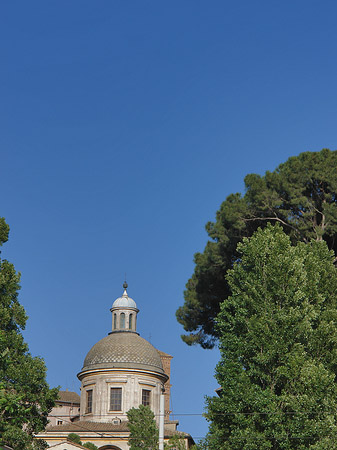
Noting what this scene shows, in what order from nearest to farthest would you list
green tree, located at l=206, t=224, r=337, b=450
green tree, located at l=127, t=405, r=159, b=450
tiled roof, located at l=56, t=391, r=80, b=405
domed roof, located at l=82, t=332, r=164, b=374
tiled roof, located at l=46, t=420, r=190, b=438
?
green tree, located at l=206, t=224, r=337, b=450, green tree, located at l=127, t=405, r=159, b=450, tiled roof, located at l=46, t=420, r=190, b=438, domed roof, located at l=82, t=332, r=164, b=374, tiled roof, located at l=56, t=391, r=80, b=405

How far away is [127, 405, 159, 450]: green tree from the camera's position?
4191cm

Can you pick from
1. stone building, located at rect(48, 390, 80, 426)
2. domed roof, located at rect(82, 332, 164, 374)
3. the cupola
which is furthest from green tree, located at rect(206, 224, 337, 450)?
stone building, located at rect(48, 390, 80, 426)

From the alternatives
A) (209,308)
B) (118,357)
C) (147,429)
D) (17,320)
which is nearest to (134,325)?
(118,357)

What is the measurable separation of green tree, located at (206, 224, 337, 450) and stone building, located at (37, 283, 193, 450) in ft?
95.2

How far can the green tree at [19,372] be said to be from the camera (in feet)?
89.6

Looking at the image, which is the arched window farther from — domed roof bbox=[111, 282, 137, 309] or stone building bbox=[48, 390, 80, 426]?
stone building bbox=[48, 390, 80, 426]

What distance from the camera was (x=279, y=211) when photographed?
35625mm

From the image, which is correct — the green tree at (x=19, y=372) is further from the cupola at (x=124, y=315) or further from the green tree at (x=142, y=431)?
the cupola at (x=124, y=315)

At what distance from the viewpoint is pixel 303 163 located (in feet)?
120

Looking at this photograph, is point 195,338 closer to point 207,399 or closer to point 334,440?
point 207,399

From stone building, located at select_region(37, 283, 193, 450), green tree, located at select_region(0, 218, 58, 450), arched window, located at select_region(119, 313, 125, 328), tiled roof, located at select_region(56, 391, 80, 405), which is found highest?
arched window, located at select_region(119, 313, 125, 328)

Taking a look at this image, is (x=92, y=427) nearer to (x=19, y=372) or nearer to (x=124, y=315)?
(x=124, y=315)

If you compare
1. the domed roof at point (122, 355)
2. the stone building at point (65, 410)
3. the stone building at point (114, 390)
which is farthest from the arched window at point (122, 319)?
the stone building at point (65, 410)

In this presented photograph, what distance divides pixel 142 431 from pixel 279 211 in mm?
17000
